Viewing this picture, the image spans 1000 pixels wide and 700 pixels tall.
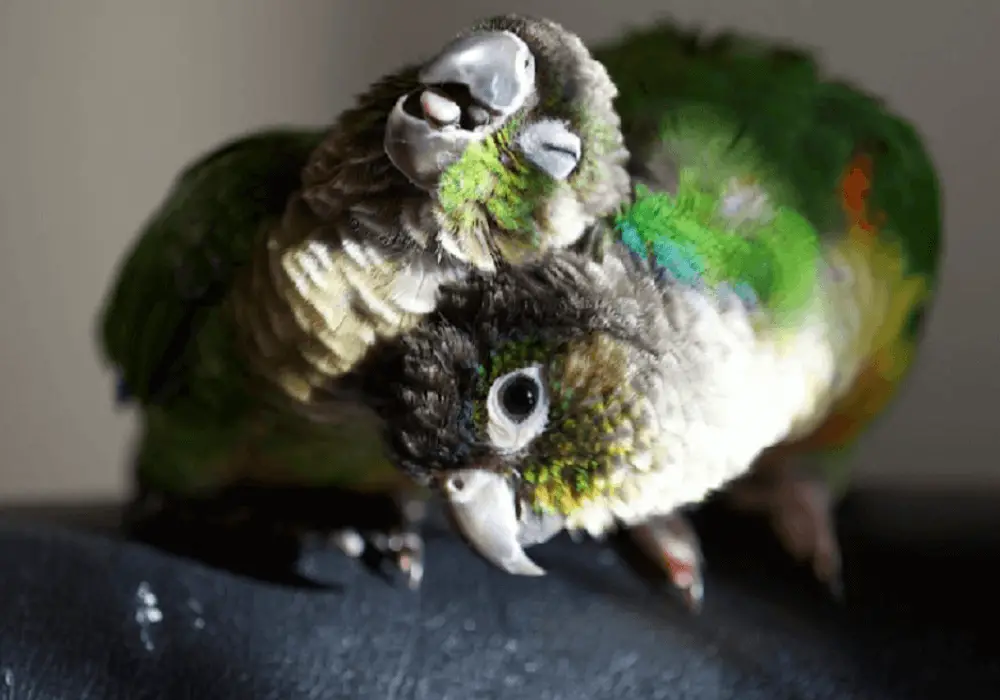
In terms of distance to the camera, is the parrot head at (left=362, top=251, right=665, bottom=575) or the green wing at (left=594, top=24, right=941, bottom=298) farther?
the green wing at (left=594, top=24, right=941, bottom=298)

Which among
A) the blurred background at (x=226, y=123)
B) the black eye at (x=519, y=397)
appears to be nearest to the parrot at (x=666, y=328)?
the black eye at (x=519, y=397)

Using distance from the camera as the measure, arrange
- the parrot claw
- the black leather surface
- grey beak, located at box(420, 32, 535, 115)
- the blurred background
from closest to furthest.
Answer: grey beak, located at box(420, 32, 535, 115)
the black leather surface
the parrot claw
the blurred background

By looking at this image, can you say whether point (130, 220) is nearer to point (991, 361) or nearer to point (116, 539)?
point (116, 539)

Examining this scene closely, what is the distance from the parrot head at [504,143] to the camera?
22.9 inches

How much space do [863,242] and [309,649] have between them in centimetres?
55

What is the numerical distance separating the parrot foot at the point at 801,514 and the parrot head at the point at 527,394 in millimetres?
377

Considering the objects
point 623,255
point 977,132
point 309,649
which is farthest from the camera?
point 977,132

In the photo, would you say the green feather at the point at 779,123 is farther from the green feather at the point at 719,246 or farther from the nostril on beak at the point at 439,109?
the nostril on beak at the point at 439,109

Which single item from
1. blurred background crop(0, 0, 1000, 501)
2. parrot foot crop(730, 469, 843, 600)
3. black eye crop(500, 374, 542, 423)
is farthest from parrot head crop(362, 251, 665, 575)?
blurred background crop(0, 0, 1000, 501)

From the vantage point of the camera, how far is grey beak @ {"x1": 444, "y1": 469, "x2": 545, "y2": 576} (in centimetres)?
64

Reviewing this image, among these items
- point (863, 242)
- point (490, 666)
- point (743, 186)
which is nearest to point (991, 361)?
point (863, 242)

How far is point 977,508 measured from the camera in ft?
3.23

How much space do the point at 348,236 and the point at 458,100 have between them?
0.40 ft

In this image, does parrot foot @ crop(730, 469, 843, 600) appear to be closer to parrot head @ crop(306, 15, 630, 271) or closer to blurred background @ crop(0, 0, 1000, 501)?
blurred background @ crop(0, 0, 1000, 501)
